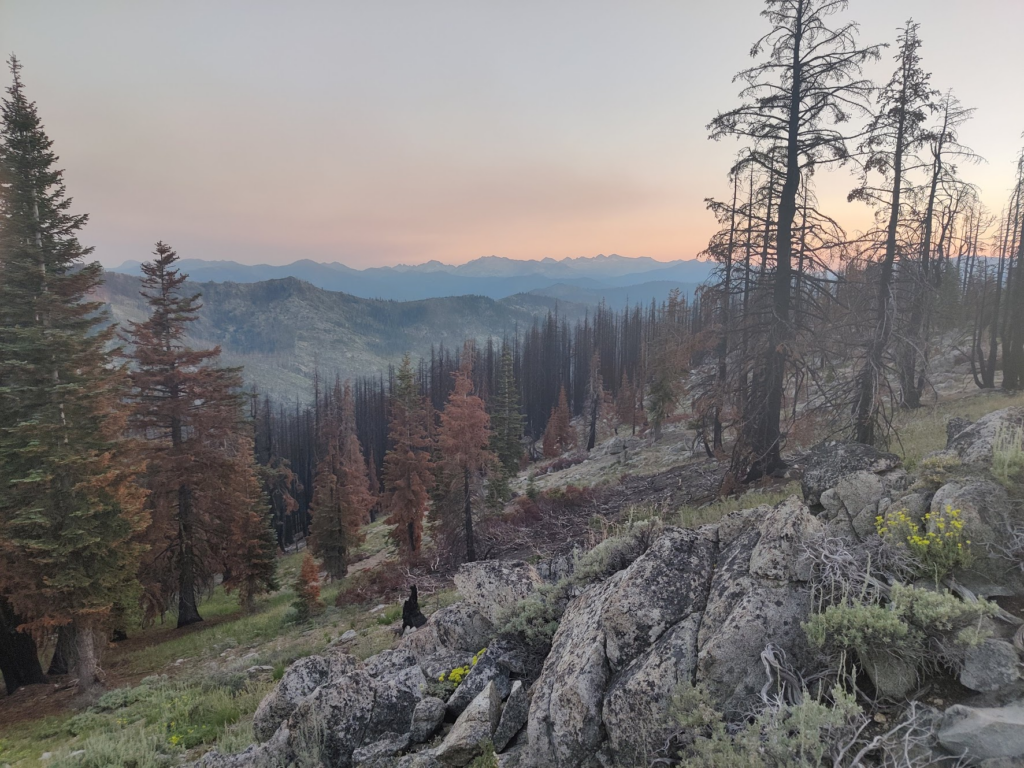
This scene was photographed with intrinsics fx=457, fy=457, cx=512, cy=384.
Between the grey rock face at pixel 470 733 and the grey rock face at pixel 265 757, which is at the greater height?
the grey rock face at pixel 470 733

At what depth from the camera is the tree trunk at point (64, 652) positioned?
42.8 ft

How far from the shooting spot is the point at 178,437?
19219mm

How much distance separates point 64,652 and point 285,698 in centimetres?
1407

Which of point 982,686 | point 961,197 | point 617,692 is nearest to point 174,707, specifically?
point 617,692

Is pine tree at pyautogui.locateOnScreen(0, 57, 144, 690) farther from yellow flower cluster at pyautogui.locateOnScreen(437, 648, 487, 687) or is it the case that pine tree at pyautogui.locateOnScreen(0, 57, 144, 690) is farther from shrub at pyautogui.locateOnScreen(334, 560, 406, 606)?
yellow flower cluster at pyautogui.locateOnScreen(437, 648, 487, 687)

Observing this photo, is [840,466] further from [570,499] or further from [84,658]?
[84,658]

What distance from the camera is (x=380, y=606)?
611 inches

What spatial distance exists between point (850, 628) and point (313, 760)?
5.04m

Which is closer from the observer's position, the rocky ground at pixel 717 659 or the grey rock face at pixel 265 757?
the rocky ground at pixel 717 659

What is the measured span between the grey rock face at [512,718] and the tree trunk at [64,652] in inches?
609

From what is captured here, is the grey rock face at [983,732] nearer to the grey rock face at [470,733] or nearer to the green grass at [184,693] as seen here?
the grey rock face at [470,733]

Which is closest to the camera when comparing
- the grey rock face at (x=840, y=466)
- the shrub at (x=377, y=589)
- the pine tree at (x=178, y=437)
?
the grey rock face at (x=840, y=466)

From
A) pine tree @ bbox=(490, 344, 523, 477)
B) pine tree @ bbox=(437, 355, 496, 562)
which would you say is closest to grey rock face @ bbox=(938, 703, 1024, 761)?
pine tree @ bbox=(437, 355, 496, 562)

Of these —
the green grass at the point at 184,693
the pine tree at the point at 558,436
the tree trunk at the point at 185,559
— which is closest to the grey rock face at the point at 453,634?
the green grass at the point at 184,693
